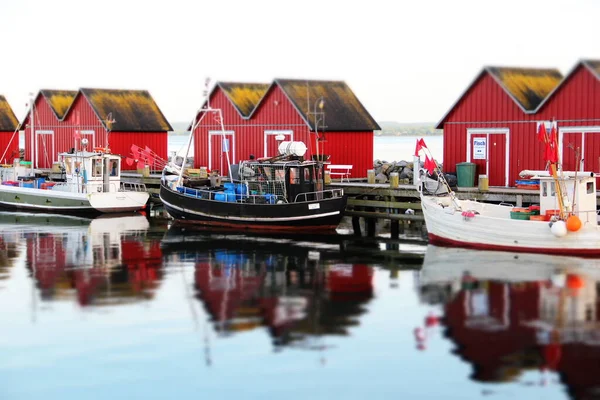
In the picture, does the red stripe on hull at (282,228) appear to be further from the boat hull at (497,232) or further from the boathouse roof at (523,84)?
the boathouse roof at (523,84)

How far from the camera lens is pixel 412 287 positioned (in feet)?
70.2

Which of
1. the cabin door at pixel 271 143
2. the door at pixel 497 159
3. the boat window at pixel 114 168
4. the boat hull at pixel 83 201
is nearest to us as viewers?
the door at pixel 497 159

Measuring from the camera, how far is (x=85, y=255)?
27.1 metres

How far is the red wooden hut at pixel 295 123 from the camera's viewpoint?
3834 centimetres

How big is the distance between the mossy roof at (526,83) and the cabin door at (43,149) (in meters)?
27.8

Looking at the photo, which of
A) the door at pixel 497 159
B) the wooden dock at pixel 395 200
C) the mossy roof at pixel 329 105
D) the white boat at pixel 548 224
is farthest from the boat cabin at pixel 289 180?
the mossy roof at pixel 329 105

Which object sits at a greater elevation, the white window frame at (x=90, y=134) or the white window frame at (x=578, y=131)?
the white window frame at (x=90, y=134)

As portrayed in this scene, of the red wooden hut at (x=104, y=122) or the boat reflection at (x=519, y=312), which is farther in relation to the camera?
the red wooden hut at (x=104, y=122)

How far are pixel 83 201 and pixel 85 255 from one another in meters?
12.0

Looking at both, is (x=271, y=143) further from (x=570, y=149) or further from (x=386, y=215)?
(x=570, y=149)

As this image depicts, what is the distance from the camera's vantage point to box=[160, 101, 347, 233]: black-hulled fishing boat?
30953mm

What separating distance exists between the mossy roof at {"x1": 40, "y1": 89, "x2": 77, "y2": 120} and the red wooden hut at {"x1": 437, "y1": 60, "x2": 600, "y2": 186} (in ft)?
83.1

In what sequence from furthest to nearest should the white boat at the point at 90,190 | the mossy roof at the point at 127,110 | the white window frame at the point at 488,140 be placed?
the mossy roof at the point at 127,110, the white boat at the point at 90,190, the white window frame at the point at 488,140

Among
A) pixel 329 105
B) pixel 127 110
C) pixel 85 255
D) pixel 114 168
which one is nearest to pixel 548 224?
pixel 85 255
